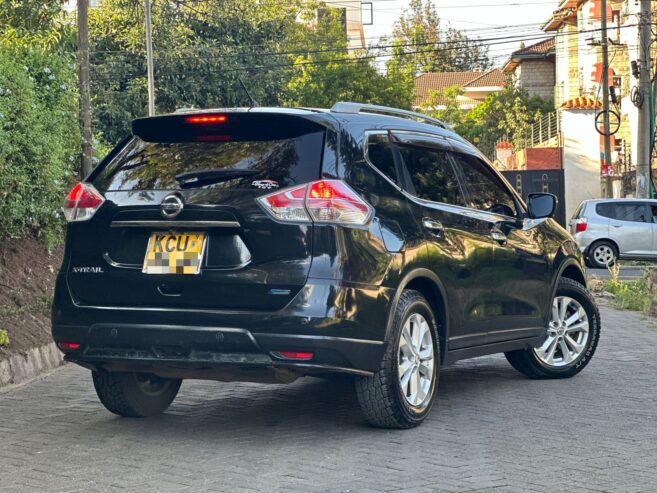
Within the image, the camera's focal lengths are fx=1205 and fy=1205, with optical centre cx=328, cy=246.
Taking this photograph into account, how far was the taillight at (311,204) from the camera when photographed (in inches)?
246

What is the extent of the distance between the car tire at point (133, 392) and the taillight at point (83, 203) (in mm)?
1015

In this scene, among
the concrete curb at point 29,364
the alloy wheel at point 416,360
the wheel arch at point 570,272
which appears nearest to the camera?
the alloy wheel at point 416,360

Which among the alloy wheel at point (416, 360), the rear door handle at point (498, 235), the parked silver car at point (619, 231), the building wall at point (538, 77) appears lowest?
the parked silver car at point (619, 231)

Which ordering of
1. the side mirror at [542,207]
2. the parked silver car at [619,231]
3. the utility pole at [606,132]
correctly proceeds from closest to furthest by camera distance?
the side mirror at [542,207] → the parked silver car at [619,231] → the utility pole at [606,132]

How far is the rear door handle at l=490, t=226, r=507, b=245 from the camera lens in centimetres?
797

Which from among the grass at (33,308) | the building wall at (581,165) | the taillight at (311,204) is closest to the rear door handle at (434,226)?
the taillight at (311,204)

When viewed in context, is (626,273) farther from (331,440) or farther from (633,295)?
(331,440)

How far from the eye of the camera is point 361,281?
6363 mm

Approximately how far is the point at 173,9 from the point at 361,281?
146 feet

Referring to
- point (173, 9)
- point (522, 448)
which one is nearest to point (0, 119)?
point (522, 448)

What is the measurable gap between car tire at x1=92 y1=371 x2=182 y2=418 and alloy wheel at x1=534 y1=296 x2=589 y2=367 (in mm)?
2925

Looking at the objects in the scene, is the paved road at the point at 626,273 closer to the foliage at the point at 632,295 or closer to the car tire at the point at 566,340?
the foliage at the point at 632,295

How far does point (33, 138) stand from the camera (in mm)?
12516

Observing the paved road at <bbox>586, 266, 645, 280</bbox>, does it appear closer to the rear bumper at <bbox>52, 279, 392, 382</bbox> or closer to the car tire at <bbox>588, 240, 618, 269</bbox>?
the car tire at <bbox>588, 240, 618, 269</bbox>
